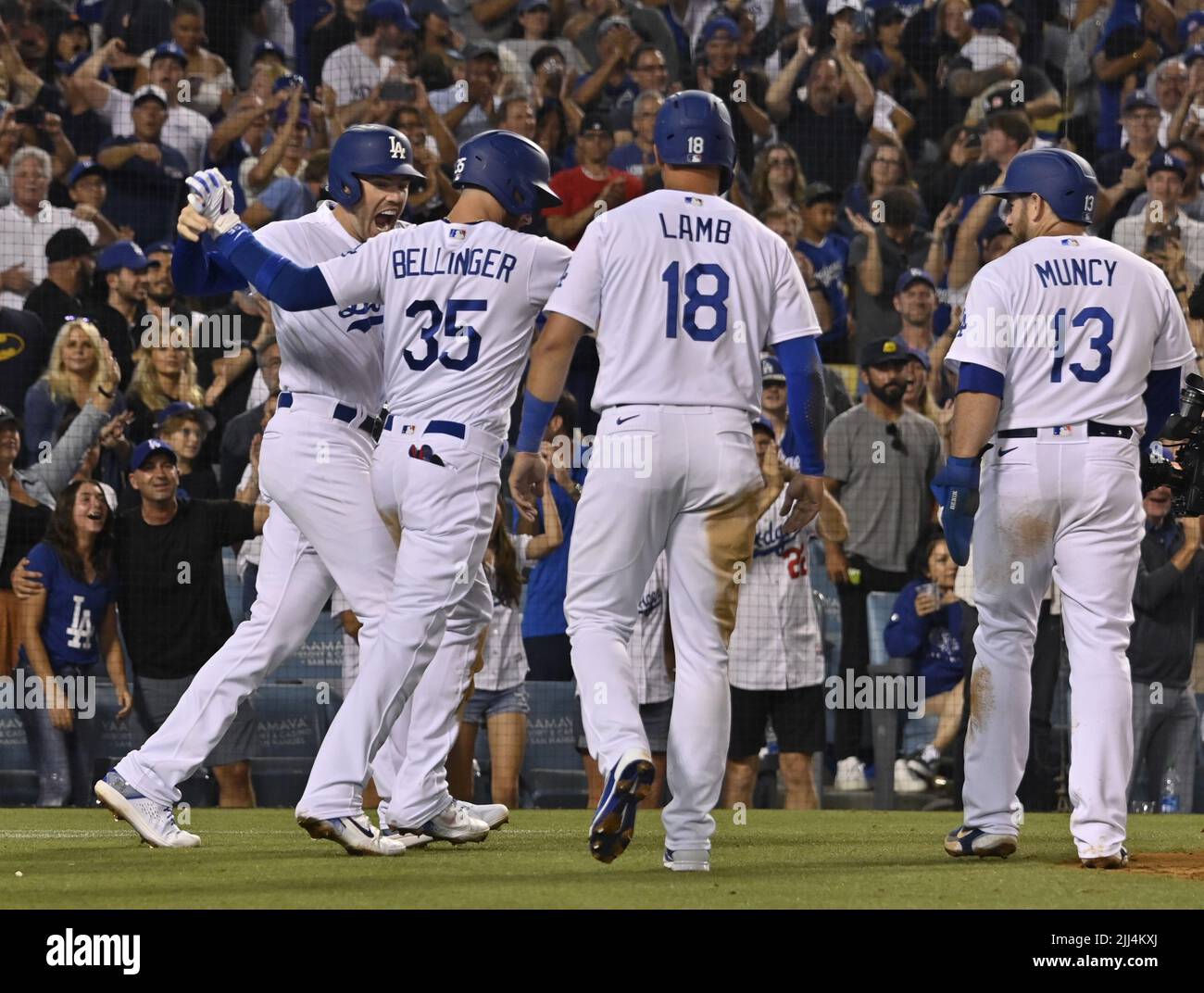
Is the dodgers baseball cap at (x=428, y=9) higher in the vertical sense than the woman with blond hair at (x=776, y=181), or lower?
higher

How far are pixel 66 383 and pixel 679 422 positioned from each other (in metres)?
5.76

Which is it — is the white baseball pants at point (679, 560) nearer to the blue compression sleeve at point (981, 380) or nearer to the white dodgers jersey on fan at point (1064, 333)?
the blue compression sleeve at point (981, 380)

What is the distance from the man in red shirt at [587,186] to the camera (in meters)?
11.0

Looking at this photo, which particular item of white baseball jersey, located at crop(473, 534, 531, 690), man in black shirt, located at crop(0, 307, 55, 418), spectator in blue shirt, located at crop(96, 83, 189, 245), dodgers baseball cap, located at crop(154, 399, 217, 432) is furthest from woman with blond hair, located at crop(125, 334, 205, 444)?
white baseball jersey, located at crop(473, 534, 531, 690)

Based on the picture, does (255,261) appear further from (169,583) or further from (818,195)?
(818,195)

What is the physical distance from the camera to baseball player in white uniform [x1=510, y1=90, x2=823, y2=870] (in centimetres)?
494

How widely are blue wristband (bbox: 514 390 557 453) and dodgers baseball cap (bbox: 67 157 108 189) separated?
680 centimetres

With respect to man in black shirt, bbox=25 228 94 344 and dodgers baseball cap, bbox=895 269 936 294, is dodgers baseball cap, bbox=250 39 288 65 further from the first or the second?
dodgers baseball cap, bbox=895 269 936 294

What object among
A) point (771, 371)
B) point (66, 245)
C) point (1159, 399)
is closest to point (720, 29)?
A: point (771, 371)

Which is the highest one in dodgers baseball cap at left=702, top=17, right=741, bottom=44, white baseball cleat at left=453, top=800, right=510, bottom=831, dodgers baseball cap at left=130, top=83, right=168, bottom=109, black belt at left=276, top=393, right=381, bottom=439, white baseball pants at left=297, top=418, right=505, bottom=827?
dodgers baseball cap at left=702, top=17, right=741, bottom=44

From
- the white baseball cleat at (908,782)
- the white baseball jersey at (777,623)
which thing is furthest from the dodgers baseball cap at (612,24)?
the white baseball cleat at (908,782)

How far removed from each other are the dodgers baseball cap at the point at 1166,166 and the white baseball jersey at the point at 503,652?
5854 mm

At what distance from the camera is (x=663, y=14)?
1286 cm
